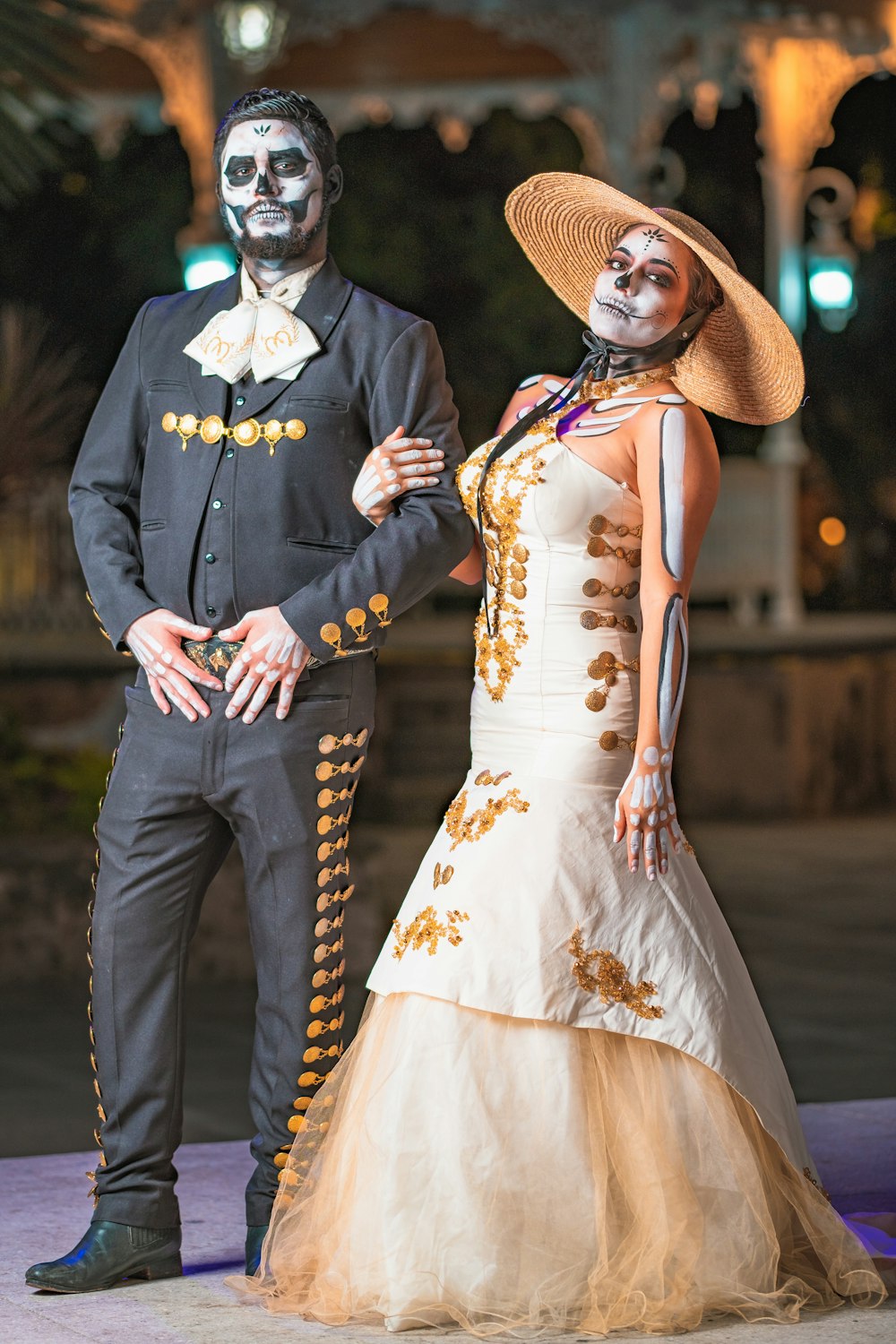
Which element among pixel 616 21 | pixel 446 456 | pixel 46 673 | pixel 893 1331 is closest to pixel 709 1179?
pixel 893 1331

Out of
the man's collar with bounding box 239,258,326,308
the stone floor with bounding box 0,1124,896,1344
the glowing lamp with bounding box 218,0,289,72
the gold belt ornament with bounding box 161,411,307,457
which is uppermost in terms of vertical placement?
the glowing lamp with bounding box 218,0,289,72

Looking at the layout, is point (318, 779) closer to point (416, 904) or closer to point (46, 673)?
point (416, 904)

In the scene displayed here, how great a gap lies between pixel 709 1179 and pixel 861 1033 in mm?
2979

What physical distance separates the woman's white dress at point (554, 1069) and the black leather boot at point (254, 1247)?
2.7 inches

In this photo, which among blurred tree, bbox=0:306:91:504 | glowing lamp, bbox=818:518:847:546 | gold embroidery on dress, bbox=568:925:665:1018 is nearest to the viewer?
gold embroidery on dress, bbox=568:925:665:1018

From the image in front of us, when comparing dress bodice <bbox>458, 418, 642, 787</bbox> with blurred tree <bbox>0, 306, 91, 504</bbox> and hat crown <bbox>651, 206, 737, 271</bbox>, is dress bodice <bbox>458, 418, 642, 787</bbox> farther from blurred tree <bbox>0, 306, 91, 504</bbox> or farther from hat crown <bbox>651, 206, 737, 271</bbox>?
blurred tree <bbox>0, 306, 91, 504</bbox>

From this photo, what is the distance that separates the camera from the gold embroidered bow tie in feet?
12.3

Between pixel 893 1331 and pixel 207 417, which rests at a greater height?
pixel 207 417

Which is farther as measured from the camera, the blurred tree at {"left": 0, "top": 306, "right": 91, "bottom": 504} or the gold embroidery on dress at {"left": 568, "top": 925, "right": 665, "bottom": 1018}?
the blurred tree at {"left": 0, "top": 306, "right": 91, "bottom": 504}

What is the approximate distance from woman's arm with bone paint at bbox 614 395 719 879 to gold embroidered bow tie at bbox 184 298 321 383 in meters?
0.59

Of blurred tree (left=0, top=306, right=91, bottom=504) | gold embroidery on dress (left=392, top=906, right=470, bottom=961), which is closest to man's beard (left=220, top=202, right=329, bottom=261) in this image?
gold embroidery on dress (left=392, top=906, right=470, bottom=961)

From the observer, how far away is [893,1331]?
3.53 metres

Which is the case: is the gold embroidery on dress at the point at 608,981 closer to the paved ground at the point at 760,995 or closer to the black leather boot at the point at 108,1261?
the black leather boot at the point at 108,1261

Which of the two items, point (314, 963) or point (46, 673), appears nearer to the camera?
point (314, 963)
